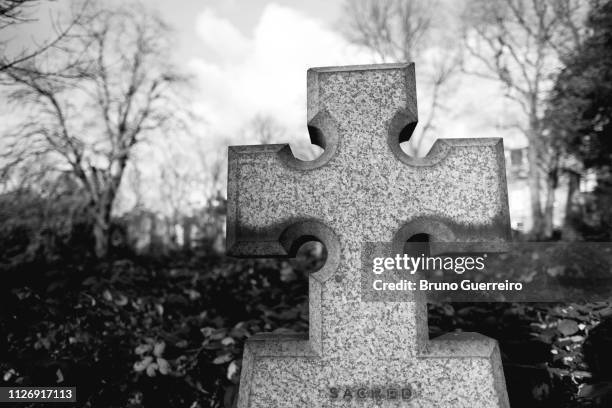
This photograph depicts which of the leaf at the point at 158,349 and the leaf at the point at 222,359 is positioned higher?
the leaf at the point at 158,349

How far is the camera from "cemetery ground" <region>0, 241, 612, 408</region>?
2.31m

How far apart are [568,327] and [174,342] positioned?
2.23m

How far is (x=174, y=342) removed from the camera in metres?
2.68

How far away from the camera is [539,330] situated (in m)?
2.77

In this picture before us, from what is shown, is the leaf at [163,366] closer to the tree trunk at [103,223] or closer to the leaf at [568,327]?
the leaf at [568,327]

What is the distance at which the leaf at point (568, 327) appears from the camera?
8.01 ft

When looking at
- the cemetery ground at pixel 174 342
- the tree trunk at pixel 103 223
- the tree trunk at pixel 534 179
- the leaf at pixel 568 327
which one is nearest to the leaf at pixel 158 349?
the cemetery ground at pixel 174 342

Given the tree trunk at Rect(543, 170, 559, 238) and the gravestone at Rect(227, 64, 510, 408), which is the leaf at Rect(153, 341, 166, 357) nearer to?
the gravestone at Rect(227, 64, 510, 408)

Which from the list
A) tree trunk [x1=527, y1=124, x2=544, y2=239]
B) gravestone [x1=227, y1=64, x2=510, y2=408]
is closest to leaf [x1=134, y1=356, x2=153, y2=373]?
gravestone [x1=227, y1=64, x2=510, y2=408]

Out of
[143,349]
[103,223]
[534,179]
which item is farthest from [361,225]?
[534,179]

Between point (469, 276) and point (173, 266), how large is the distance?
4586 millimetres

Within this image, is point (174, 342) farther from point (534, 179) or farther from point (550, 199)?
point (550, 199)

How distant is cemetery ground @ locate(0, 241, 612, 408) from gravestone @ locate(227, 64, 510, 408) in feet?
1.02

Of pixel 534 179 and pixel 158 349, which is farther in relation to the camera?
pixel 534 179
